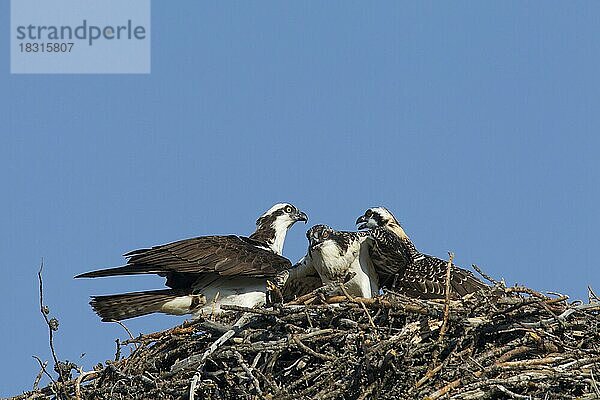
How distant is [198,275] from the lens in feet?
37.1

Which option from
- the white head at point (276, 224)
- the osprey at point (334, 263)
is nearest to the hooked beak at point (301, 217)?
the white head at point (276, 224)

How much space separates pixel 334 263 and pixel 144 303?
204 cm

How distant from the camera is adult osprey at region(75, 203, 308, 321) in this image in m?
10.9

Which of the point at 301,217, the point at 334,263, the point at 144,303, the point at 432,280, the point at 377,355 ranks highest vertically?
the point at 301,217

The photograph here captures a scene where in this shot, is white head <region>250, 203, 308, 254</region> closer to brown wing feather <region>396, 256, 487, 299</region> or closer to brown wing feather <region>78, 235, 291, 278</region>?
brown wing feather <region>78, 235, 291, 278</region>

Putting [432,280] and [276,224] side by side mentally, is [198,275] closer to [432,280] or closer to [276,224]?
[276,224]

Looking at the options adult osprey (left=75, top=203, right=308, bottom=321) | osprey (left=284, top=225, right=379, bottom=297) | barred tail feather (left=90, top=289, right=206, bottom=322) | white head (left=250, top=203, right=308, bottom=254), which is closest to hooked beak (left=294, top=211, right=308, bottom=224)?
white head (left=250, top=203, right=308, bottom=254)

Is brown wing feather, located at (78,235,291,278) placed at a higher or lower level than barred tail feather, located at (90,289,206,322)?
higher

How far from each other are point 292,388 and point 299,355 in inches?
13.7

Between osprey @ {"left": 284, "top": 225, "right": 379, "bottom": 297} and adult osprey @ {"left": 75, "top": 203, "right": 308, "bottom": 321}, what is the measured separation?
0.78 m

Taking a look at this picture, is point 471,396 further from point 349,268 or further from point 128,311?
point 128,311

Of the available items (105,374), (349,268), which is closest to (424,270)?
(349,268)

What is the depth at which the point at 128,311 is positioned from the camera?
10883mm

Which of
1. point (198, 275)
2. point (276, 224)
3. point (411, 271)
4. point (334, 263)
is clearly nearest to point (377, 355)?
point (334, 263)
